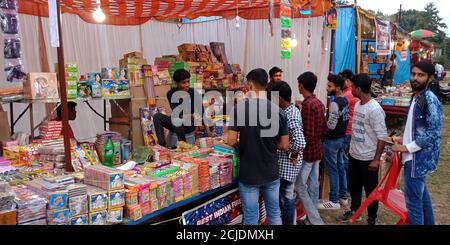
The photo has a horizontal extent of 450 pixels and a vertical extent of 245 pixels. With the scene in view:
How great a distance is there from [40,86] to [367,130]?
385 cm

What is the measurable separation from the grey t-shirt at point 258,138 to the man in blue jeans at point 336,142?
1.50m

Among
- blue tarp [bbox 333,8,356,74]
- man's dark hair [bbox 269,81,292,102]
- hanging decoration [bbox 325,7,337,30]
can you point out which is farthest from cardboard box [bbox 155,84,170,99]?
blue tarp [bbox 333,8,356,74]

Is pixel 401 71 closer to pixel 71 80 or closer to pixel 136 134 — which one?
pixel 136 134

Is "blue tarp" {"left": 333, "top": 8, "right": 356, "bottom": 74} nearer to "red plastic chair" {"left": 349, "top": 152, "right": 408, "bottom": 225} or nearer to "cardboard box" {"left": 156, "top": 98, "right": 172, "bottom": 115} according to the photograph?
"cardboard box" {"left": 156, "top": 98, "right": 172, "bottom": 115}

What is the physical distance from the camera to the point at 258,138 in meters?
2.82

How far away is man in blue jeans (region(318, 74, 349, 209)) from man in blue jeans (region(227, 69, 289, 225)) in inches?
58.4

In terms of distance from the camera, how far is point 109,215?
2539 mm

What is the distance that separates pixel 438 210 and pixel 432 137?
2.14m

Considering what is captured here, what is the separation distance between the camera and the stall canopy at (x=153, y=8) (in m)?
6.02

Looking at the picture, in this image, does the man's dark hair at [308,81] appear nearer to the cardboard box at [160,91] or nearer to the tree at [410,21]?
the cardboard box at [160,91]

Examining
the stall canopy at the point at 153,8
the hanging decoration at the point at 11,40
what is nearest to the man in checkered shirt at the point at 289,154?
the hanging decoration at the point at 11,40

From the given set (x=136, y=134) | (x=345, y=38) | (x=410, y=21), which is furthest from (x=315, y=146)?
(x=410, y=21)
